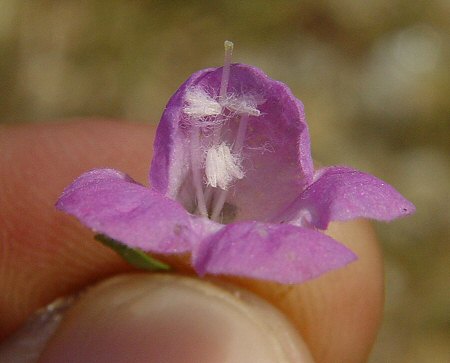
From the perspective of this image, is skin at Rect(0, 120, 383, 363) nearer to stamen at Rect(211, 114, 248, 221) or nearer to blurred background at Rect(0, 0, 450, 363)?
stamen at Rect(211, 114, 248, 221)

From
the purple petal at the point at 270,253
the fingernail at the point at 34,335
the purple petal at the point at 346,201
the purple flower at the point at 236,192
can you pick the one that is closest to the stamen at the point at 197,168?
the purple flower at the point at 236,192

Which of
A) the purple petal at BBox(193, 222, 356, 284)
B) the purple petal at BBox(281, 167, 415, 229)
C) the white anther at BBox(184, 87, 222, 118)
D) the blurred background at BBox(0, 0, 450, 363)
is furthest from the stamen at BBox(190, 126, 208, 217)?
the blurred background at BBox(0, 0, 450, 363)

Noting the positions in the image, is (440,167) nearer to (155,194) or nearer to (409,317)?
(409,317)

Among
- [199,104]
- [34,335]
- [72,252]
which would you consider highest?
Answer: [199,104]

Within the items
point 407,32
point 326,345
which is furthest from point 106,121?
point 407,32

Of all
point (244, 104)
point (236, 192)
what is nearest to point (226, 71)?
point (244, 104)

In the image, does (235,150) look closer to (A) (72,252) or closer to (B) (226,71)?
(B) (226,71)
